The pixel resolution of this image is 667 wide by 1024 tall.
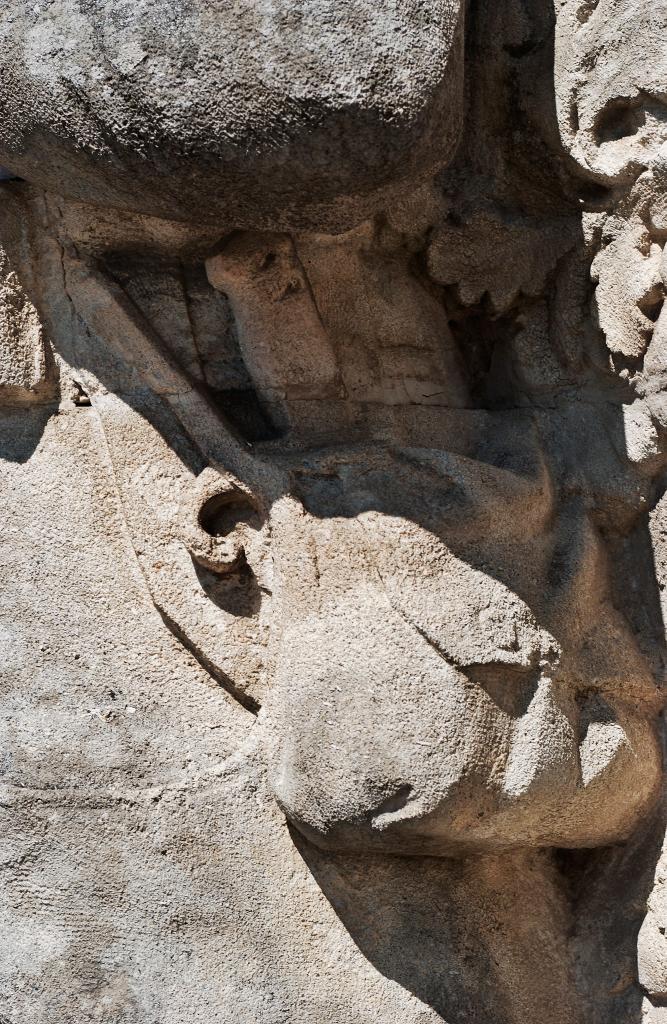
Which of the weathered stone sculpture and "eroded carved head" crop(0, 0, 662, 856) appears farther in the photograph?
the weathered stone sculpture

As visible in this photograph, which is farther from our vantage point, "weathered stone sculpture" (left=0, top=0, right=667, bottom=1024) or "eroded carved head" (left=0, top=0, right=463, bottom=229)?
"weathered stone sculpture" (left=0, top=0, right=667, bottom=1024)

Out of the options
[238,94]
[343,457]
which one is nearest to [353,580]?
[343,457]

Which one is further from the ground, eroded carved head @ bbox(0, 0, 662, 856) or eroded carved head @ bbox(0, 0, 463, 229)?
eroded carved head @ bbox(0, 0, 463, 229)

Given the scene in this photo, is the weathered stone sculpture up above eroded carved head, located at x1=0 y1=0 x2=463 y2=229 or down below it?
below

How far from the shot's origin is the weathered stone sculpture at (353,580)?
4.89 feet

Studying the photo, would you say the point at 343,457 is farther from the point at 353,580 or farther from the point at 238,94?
the point at 238,94

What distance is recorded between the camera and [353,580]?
4.94ft

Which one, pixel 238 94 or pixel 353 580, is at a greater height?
pixel 238 94

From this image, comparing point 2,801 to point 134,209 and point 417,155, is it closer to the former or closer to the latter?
point 134,209

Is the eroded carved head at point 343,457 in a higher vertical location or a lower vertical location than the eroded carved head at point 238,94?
lower

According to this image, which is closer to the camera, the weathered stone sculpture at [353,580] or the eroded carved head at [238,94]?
the eroded carved head at [238,94]

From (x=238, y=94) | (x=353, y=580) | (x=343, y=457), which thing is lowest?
(x=353, y=580)

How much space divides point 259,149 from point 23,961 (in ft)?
3.20

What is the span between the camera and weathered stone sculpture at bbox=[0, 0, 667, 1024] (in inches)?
58.6
